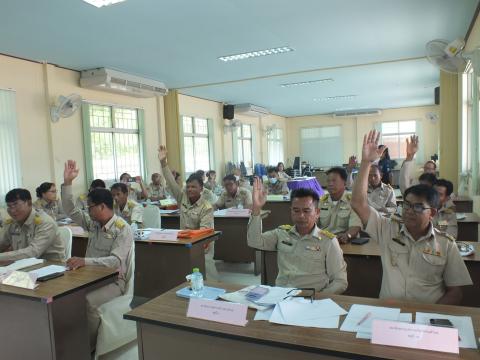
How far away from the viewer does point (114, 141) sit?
7.64m

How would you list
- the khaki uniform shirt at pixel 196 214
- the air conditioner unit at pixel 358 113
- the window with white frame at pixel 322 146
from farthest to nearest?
1. the window with white frame at pixel 322 146
2. the air conditioner unit at pixel 358 113
3. the khaki uniform shirt at pixel 196 214

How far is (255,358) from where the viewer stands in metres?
1.52

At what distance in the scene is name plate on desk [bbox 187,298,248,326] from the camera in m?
1.62

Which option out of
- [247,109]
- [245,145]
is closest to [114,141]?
[247,109]

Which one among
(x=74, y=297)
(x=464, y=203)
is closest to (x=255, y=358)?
(x=74, y=297)

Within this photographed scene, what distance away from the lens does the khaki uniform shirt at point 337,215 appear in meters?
3.49

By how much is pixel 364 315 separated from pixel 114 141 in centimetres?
686

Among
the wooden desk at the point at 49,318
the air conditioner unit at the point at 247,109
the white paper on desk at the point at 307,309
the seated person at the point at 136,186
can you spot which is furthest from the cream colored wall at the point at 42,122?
the white paper on desk at the point at 307,309

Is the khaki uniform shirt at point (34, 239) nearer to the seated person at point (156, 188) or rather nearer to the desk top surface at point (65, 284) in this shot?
the desk top surface at point (65, 284)

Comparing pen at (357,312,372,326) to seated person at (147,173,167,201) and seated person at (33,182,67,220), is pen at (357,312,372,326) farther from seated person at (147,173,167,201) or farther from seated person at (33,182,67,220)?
seated person at (147,173,167,201)

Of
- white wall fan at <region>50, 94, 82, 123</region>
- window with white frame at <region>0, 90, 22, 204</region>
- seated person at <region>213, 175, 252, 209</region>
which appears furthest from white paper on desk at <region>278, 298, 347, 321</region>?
white wall fan at <region>50, 94, 82, 123</region>

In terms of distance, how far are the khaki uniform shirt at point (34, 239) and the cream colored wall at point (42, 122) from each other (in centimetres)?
293

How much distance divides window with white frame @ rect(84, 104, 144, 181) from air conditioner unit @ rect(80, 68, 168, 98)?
43 cm

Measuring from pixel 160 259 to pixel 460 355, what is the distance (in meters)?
2.78
